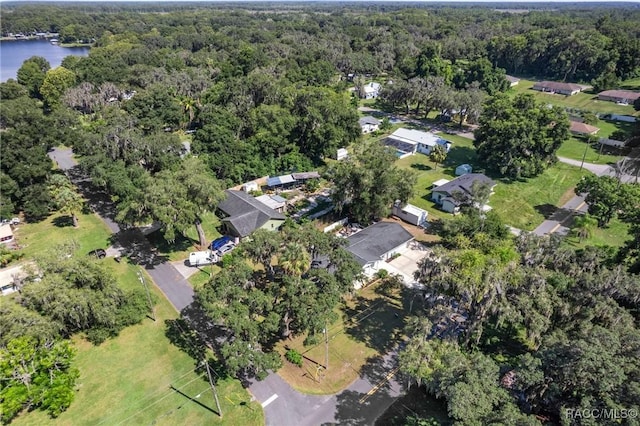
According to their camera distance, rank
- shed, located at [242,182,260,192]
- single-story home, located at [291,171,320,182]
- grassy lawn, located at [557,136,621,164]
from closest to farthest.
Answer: shed, located at [242,182,260,192]
single-story home, located at [291,171,320,182]
grassy lawn, located at [557,136,621,164]

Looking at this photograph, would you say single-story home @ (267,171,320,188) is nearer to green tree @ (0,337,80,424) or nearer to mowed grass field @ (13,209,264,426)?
mowed grass field @ (13,209,264,426)

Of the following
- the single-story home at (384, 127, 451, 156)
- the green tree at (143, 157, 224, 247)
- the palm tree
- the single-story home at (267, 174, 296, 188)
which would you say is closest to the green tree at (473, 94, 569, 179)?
the single-story home at (384, 127, 451, 156)

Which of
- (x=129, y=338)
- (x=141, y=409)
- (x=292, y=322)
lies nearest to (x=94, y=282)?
(x=129, y=338)

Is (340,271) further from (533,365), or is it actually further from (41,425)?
(41,425)

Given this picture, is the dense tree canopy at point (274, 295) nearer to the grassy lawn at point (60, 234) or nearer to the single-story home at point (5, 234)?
the grassy lawn at point (60, 234)

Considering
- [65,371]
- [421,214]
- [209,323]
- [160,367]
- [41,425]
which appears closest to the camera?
[41,425]

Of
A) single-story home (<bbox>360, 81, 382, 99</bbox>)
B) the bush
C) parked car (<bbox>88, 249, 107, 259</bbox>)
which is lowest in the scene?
the bush

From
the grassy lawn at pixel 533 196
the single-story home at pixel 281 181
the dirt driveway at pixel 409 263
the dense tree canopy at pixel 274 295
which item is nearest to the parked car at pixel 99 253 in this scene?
the dense tree canopy at pixel 274 295
